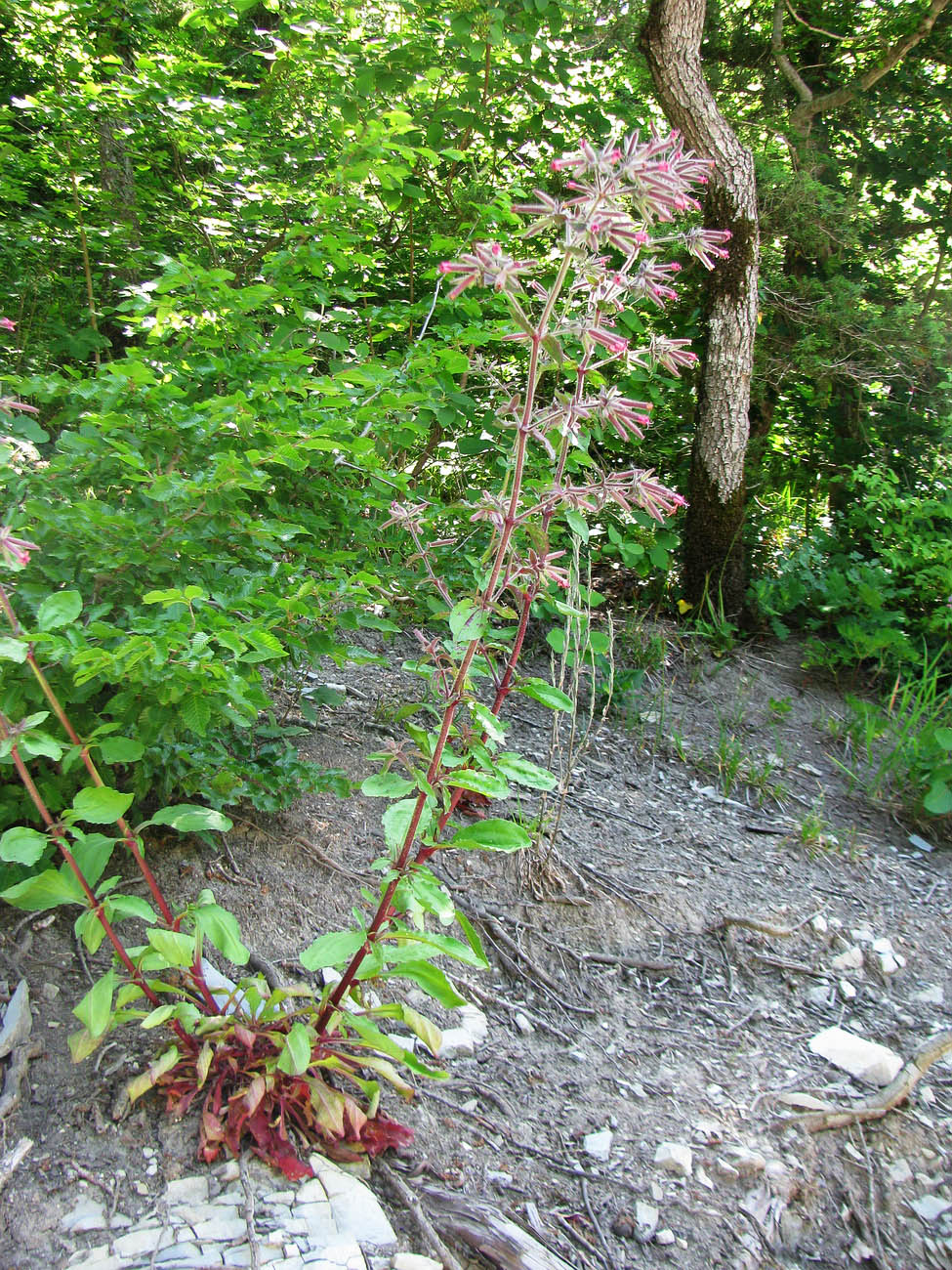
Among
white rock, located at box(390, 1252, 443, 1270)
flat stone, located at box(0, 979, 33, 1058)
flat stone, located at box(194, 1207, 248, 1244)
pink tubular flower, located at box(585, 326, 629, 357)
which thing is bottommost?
white rock, located at box(390, 1252, 443, 1270)

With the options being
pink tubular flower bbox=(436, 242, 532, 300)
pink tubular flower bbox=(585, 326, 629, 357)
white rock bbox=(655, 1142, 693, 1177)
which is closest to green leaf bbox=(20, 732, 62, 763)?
pink tubular flower bbox=(436, 242, 532, 300)

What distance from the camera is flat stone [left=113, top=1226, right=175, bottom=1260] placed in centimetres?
141

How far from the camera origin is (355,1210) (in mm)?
1568

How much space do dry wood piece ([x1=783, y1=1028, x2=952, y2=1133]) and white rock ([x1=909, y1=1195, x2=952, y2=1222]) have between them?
19cm

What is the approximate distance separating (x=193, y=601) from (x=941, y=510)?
371 centimetres

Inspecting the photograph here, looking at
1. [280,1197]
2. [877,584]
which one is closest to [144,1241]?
[280,1197]

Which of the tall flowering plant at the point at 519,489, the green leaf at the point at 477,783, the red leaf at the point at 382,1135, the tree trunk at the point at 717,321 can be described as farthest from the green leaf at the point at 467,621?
the tree trunk at the point at 717,321

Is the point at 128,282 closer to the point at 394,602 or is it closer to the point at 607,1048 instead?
the point at 394,602

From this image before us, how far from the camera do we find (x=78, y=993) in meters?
1.91

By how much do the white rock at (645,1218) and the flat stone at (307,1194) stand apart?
64cm

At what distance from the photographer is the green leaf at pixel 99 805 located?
1.50 metres

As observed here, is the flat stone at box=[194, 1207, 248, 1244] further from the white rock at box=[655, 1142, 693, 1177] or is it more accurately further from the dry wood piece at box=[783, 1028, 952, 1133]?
the dry wood piece at box=[783, 1028, 952, 1133]

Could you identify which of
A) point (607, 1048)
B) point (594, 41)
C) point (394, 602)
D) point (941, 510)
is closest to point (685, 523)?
point (941, 510)

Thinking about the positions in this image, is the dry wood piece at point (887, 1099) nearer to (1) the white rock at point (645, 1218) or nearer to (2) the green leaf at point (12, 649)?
(1) the white rock at point (645, 1218)
